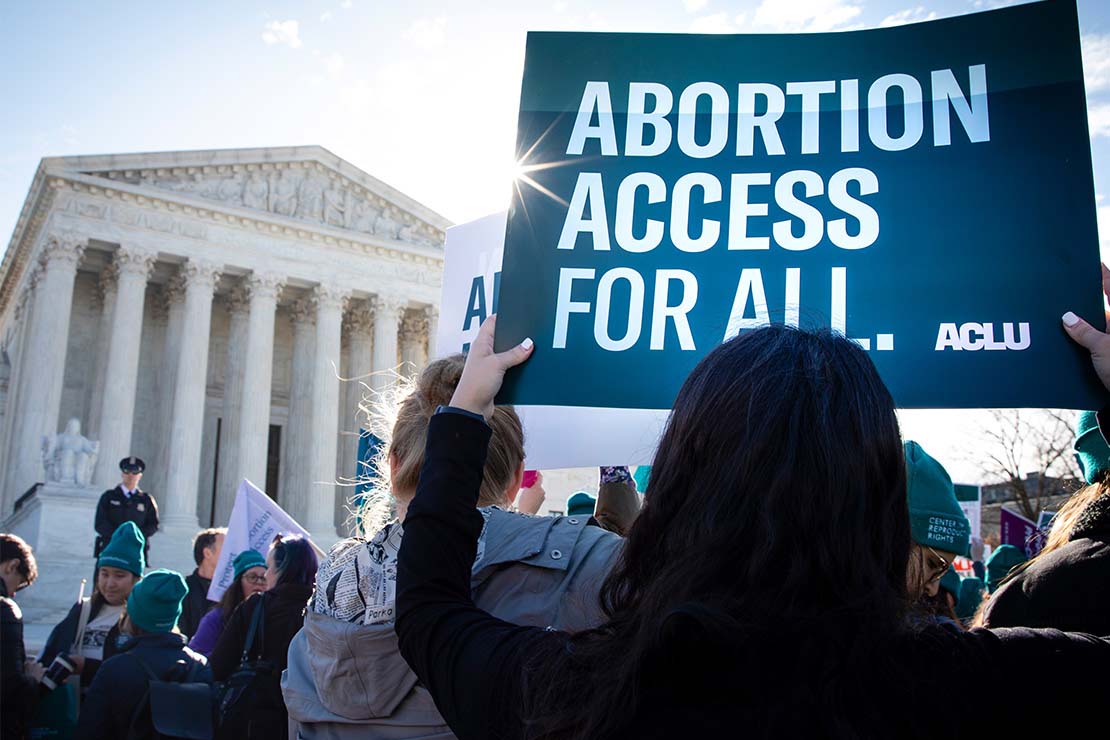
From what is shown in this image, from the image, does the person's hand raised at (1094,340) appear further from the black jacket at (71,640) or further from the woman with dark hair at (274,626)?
the black jacket at (71,640)

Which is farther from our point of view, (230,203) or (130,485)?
(230,203)

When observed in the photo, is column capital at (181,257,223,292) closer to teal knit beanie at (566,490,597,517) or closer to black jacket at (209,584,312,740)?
black jacket at (209,584,312,740)

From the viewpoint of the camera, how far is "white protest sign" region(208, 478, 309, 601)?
809cm

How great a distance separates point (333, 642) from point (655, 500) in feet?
3.62

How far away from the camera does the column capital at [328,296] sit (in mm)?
34938

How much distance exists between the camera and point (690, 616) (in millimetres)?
1278

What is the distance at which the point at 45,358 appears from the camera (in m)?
29.8

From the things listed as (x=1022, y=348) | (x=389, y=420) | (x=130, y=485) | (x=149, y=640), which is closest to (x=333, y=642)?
(x=389, y=420)

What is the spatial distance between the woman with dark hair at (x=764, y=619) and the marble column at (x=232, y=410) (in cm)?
3205

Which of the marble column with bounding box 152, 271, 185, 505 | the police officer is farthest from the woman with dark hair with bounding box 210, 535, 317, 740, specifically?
the marble column with bounding box 152, 271, 185, 505

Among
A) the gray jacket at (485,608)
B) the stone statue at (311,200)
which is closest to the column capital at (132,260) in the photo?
the stone statue at (311,200)

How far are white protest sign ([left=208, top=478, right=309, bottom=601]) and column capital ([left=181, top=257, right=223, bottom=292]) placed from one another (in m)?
26.1

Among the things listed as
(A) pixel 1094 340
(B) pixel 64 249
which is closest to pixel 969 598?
(A) pixel 1094 340

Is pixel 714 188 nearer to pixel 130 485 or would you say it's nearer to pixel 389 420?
pixel 389 420
